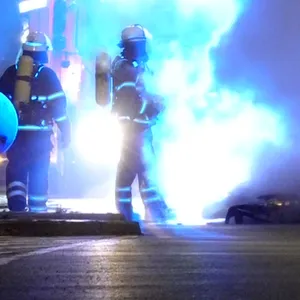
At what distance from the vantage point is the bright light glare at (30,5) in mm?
26267

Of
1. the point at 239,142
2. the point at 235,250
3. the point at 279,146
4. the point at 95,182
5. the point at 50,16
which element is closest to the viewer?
the point at 235,250

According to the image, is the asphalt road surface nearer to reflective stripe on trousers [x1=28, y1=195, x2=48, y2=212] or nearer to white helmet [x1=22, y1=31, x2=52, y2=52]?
reflective stripe on trousers [x1=28, y1=195, x2=48, y2=212]

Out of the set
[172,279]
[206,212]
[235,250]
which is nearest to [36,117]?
[206,212]

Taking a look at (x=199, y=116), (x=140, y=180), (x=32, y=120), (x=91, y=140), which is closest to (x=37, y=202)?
(x=32, y=120)

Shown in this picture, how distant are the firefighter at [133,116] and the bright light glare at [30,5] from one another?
1958 cm

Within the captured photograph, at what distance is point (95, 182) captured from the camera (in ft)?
64.6

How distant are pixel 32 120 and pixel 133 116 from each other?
1022 millimetres

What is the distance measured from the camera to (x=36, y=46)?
741 centimetres

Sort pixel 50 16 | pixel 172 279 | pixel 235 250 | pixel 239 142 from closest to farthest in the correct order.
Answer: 1. pixel 172 279
2. pixel 235 250
3. pixel 239 142
4. pixel 50 16

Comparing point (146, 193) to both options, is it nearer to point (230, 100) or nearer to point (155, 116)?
point (155, 116)

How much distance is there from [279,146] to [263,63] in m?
1.44

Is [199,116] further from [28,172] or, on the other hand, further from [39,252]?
[39,252]

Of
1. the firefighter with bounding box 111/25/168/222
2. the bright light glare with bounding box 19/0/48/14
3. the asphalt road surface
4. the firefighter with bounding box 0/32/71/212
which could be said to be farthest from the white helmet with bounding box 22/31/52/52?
the bright light glare with bounding box 19/0/48/14

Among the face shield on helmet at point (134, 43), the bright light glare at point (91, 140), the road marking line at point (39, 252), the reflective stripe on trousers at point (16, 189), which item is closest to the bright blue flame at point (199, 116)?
the face shield on helmet at point (134, 43)
